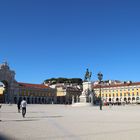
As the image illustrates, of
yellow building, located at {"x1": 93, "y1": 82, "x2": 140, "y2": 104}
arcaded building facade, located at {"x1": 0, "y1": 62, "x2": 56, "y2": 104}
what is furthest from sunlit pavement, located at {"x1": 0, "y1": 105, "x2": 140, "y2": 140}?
yellow building, located at {"x1": 93, "y1": 82, "x2": 140, "y2": 104}

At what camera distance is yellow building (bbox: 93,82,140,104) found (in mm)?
143312

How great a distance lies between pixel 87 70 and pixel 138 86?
60.5 meters

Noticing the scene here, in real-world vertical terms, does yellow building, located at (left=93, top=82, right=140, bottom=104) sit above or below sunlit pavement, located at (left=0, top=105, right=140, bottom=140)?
above

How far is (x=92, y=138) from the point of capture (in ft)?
36.9

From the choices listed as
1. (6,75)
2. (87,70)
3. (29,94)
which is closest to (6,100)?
(6,75)

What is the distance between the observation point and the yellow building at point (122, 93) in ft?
470

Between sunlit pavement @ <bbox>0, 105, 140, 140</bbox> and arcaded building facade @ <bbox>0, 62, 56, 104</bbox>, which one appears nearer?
sunlit pavement @ <bbox>0, 105, 140, 140</bbox>

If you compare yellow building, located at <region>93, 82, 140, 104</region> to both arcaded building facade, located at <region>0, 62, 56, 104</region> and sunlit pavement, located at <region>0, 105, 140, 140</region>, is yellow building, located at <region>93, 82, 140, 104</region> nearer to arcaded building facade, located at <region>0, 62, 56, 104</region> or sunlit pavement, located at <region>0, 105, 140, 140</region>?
arcaded building facade, located at <region>0, 62, 56, 104</region>

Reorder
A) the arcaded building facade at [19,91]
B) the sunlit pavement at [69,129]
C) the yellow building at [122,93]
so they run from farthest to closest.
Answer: the yellow building at [122,93]
the arcaded building facade at [19,91]
the sunlit pavement at [69,129]

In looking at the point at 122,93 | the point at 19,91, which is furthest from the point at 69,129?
the point at 122,93

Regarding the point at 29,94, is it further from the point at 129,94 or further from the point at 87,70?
the point at 87,70

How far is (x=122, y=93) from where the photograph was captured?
14900 centimetres

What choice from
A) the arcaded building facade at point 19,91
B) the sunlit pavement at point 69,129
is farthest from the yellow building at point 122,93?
the sunlit pavement at point 69,129

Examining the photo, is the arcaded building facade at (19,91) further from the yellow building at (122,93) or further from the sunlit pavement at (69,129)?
the sunlit pavement at (69,129)
